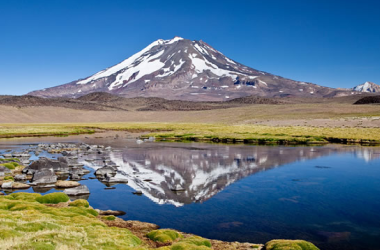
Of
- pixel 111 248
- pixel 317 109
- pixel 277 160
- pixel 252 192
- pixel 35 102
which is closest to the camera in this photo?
pixel 111 248

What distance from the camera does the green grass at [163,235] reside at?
11586 millimetres

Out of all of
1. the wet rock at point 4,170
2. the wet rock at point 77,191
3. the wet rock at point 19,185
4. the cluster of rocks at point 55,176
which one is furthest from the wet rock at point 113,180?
the wet rock at point 4,170

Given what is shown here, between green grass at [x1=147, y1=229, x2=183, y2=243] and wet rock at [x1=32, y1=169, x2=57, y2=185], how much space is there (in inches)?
449

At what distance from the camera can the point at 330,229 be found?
1330cm

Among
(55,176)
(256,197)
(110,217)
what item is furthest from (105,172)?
(256,197)

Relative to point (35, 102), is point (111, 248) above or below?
below

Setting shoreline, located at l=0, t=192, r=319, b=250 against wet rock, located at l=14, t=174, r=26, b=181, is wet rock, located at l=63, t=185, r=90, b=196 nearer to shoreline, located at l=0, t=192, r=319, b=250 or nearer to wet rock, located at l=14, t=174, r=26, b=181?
shoreline, located at l=0, t=192, r=319, b=250

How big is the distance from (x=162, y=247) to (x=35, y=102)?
535 ft

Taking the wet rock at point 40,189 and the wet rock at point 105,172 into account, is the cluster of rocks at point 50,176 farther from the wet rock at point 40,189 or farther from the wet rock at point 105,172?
the wet rock at point 40,189

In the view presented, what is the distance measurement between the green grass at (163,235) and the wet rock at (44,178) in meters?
11.4

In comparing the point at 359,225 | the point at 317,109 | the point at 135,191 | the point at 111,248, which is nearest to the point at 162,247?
the point at 111,248

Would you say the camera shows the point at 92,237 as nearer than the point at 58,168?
Yes

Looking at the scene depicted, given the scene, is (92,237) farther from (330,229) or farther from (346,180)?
(346,180)

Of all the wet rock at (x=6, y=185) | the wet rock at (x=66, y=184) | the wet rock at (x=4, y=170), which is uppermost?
the wet rock at (x=4, y=170)
